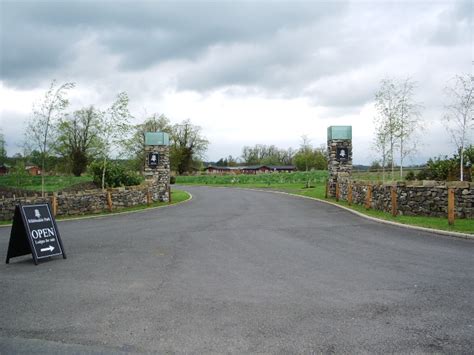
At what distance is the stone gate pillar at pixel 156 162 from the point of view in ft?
72.7

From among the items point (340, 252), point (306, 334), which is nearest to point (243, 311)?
point (306, 334)

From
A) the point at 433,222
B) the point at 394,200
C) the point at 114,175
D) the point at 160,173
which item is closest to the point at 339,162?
the point at 394,200

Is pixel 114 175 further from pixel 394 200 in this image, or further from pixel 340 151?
pixel 394 200

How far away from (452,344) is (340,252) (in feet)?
14.4

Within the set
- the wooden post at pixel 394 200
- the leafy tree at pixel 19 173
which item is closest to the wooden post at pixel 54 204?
the leafy tree at pixel 19 173

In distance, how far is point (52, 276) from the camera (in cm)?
662

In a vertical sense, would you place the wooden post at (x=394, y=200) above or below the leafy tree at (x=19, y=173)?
below

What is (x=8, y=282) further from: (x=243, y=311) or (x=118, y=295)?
(x=243, y=311)

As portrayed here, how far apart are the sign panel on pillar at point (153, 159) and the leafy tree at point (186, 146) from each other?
170 ft

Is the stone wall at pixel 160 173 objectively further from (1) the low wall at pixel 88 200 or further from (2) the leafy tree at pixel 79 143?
(2) the leafy tree at pixel 79 143

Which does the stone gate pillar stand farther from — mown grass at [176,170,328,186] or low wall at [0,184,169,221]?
mown grass at [176,170,328,186]

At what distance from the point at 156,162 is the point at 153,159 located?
243 mm

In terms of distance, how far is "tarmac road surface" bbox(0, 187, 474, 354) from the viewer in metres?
4.00

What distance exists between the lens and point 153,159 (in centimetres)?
2217
